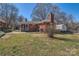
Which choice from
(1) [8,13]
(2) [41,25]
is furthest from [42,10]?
(1) [8,13]

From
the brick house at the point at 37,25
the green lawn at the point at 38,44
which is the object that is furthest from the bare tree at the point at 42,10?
the green lawn at the point at 38,44

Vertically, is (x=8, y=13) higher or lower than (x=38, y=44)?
higher

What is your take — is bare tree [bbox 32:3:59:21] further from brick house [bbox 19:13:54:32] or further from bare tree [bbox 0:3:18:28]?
bare tree [bbox 0:3:18:28]

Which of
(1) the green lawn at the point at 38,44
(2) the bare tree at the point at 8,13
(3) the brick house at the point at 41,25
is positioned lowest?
(1) the green lawn at the point at 38,44

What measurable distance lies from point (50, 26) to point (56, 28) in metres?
0.08

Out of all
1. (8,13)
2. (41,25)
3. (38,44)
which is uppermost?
(8,13)

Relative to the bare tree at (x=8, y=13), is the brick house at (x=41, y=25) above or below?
below

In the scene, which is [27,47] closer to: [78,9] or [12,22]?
[12,22]

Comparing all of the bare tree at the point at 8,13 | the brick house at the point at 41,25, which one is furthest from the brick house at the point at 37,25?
the bare tree at the point at 8,13

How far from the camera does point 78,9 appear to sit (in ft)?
14.6

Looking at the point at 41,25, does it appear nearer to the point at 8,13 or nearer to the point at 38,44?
the point at 38,44

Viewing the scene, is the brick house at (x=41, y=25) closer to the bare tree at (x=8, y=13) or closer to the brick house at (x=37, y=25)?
the brick house at (x=37, y=25)

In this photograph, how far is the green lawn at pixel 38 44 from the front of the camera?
14.6ft

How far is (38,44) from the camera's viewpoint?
4488 millimetres
